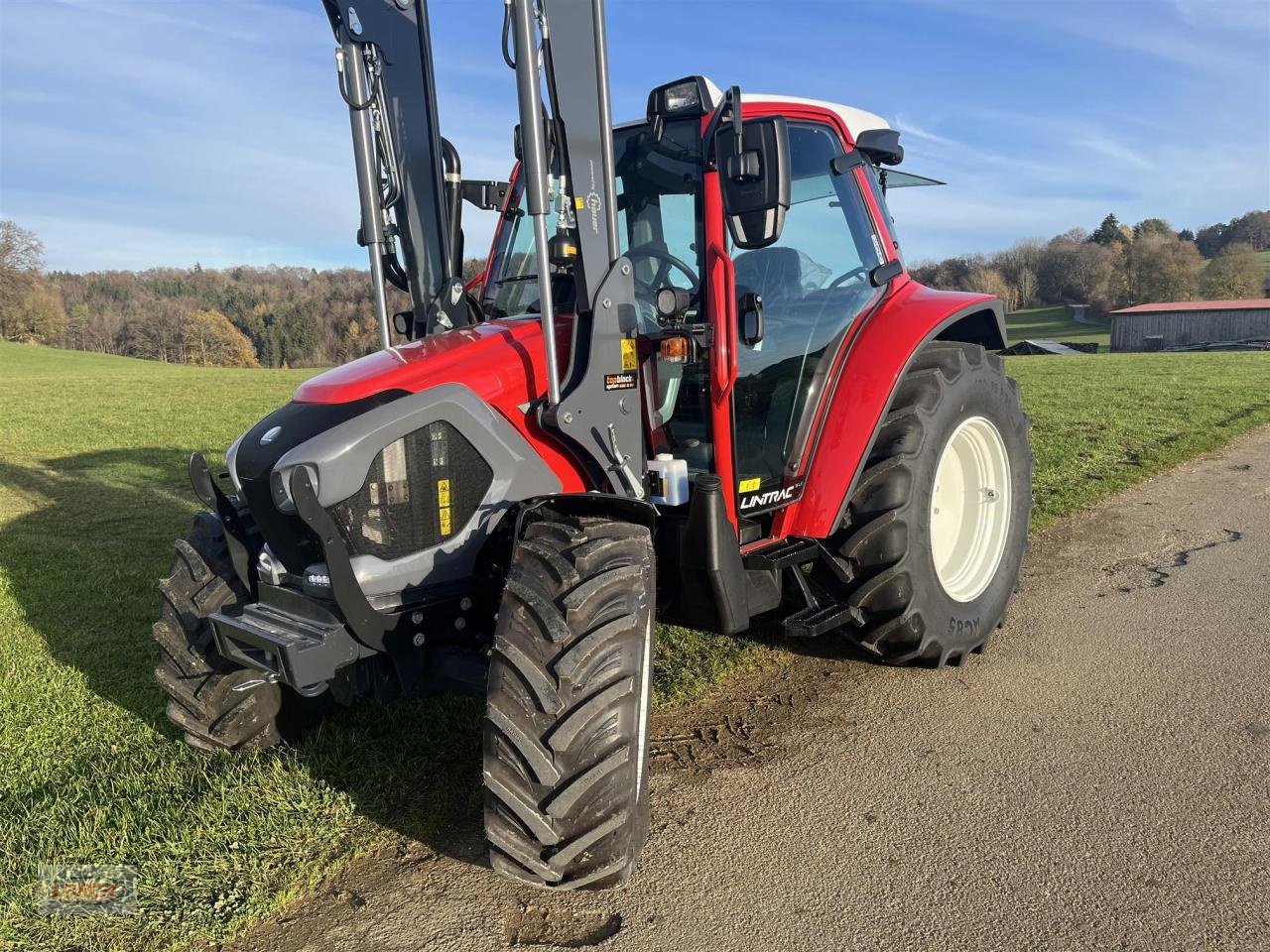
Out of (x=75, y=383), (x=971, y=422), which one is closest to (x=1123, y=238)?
(x=75, y=383)

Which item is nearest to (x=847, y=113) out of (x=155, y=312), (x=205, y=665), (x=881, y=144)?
(x=881, y=144)

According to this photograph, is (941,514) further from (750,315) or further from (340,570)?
(340,570)

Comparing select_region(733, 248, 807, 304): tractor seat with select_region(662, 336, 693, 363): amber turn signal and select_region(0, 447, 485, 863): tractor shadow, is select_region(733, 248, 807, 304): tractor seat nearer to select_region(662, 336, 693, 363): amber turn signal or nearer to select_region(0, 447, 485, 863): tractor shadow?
select_region(662, 336, 693, 363): amber turn signal

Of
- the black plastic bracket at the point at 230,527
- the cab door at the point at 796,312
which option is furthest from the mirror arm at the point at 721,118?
the black plastic bracket at the point at 230,527

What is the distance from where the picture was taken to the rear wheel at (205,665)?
308 centimetres

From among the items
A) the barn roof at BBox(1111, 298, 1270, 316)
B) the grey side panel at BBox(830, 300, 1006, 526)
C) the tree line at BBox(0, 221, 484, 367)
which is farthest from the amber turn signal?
the barn roof at BBox(1111, 298, 1270, 316)

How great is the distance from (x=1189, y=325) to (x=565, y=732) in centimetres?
5137

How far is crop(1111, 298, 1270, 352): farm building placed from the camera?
1668 inches

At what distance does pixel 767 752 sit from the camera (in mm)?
3211

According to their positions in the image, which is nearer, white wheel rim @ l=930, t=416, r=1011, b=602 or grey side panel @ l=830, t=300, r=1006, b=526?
grey side panel @ l=830, t=300, r=1006, b=526

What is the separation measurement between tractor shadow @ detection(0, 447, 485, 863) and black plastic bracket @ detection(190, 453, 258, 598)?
2.26 ft

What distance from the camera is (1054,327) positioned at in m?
62.2

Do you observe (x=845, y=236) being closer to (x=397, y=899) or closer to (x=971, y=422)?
(x=971, y=422)

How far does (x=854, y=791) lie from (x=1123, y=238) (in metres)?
86.3
